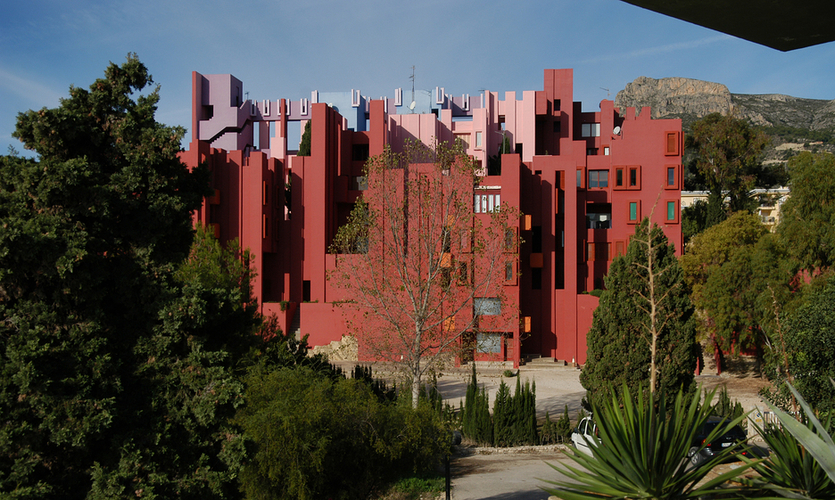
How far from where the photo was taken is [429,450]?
1242 centimetres

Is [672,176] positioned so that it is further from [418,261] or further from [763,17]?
[763,17]

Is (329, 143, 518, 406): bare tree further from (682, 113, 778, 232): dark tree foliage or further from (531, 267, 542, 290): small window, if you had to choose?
(682, 113, 778, 232): dark tree foliage

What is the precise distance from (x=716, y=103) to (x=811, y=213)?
4805 inches

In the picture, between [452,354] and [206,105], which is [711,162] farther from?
[206,105]

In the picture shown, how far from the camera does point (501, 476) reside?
15438 millimetres

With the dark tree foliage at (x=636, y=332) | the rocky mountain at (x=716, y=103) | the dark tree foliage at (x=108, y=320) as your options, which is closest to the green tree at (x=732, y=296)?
the dark tree foliage at (x=636, y=332)

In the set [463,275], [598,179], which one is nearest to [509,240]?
[463,275]

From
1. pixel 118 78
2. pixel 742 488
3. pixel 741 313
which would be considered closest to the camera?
pixel 742 488

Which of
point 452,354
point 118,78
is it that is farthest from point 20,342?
point 452,354

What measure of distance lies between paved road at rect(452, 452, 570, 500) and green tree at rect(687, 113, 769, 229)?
34.7 meters

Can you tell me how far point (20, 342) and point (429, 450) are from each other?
8193mm

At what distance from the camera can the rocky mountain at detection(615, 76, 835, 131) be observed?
122m

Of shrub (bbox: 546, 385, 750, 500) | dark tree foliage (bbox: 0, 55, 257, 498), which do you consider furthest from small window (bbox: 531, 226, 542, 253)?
shrub (bbox: 546, 385, 750, 500)

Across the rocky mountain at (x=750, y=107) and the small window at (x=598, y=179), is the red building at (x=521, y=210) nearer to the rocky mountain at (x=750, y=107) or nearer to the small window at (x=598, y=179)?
the small window at (x=598, y=179)
